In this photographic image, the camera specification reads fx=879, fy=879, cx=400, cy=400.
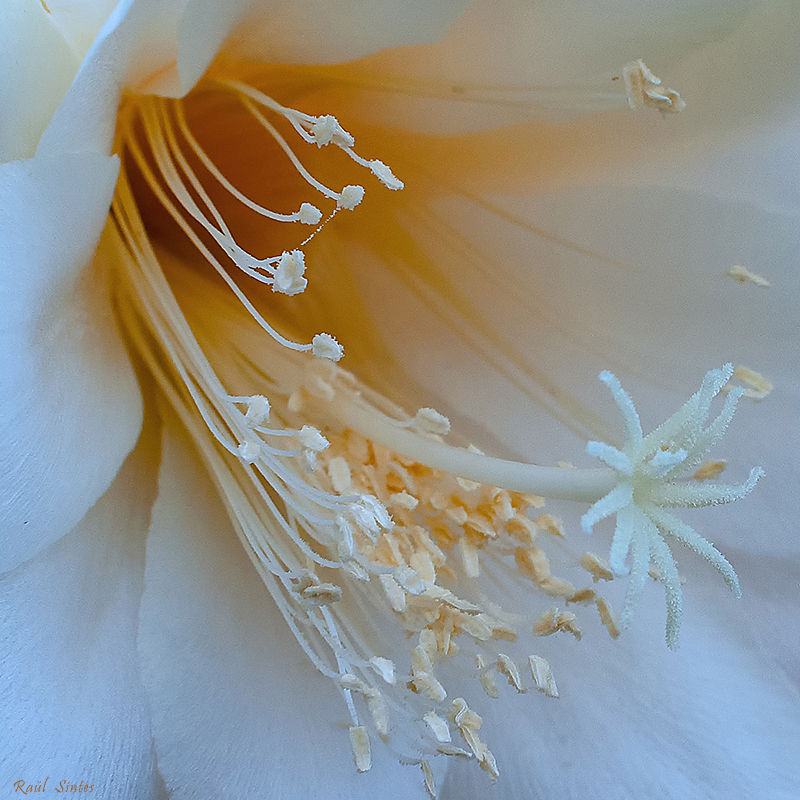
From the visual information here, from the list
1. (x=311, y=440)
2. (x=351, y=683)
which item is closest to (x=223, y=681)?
(x=351, y=683)

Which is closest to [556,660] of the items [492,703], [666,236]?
[492,703]

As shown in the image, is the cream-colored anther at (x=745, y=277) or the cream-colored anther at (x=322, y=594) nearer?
the cream-colored anther at (x=322, y=594)

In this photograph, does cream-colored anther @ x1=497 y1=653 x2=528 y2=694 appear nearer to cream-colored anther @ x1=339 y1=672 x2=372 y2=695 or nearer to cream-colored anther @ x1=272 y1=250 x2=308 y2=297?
cream-colored anther @ x1=339 y1=672 x2=372 y2=695

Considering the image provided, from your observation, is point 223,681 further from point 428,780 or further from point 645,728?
point 645,728

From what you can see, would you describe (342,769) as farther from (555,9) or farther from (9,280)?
(555,9)

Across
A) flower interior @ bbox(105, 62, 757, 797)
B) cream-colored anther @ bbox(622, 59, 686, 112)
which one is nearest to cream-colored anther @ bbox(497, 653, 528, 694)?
flower interior @ bbox(105, 62, 757, 797)

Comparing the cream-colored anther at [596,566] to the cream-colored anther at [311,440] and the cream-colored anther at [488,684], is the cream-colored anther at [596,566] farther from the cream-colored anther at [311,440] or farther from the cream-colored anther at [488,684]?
the cream-colored anther at [311,440]

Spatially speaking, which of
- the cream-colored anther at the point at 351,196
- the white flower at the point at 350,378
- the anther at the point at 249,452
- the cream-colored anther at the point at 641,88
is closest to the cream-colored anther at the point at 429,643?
the white flower at the point at 350,378
